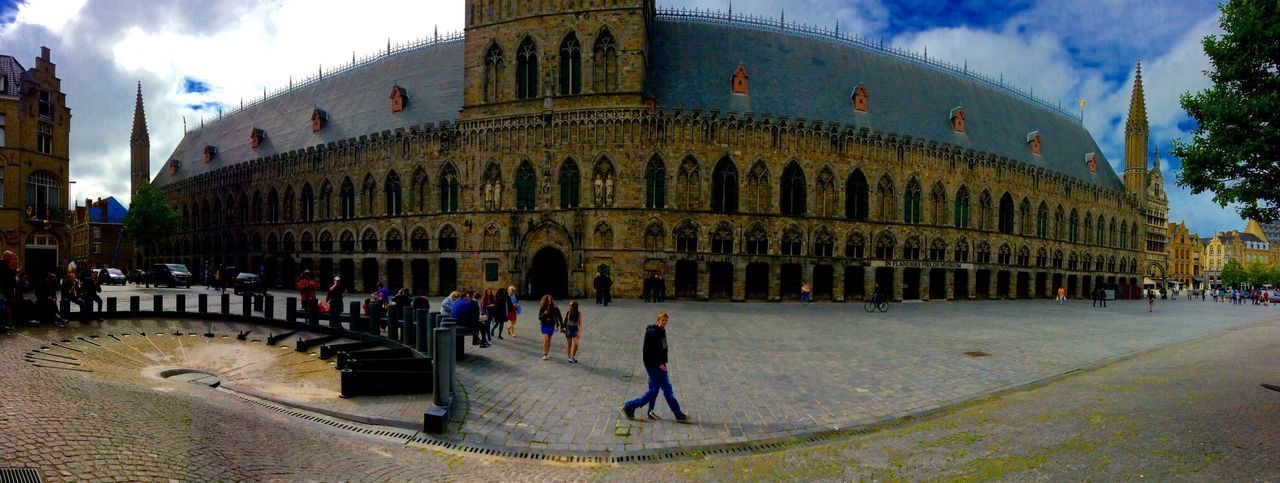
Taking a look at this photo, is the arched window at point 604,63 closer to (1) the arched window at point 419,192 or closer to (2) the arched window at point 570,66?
(2) the arched window at point 570,66

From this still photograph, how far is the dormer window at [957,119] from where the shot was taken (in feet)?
140

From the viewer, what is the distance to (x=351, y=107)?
145ft

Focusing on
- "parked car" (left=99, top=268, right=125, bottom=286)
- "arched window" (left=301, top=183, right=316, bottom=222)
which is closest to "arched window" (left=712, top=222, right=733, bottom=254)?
"arched window" (left=301, top=183, right=316, bottom=222)

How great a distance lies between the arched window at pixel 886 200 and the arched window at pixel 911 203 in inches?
42.9

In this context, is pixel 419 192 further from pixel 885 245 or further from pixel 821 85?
pixel 885 245

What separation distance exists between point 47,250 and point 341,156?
676 inches

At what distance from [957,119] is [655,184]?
27.2 meters

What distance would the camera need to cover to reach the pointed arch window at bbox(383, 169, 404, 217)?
3756cm

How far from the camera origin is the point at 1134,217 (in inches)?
2239

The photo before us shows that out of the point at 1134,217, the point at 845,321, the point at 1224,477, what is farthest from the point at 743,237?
the point at 1134,217

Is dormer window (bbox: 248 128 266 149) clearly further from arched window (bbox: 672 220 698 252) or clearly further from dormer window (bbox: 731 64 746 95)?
dormer window (bbox: 731 64 746 95)

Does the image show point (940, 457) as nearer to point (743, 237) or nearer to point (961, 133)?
point (743, 237)

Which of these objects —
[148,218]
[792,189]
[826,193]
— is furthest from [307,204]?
[826,193]

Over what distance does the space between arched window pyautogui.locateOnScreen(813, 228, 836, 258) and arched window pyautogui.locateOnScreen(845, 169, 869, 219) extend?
82.2 inches
